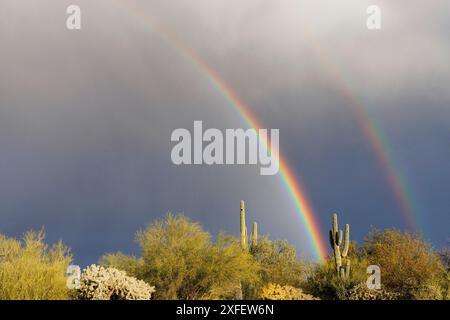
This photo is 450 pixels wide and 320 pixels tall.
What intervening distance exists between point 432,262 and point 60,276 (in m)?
32.4

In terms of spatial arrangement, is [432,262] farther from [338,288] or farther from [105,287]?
[105,287]

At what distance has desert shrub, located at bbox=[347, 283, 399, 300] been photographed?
37000 millimetres

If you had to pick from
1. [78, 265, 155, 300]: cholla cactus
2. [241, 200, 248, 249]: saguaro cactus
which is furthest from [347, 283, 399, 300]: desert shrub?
[78, 265, 155, 300]: cholla cactus

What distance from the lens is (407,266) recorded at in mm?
50406

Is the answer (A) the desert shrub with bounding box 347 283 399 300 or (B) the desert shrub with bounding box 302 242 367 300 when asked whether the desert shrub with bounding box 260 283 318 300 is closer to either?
(A) the desert shrub with bounding box 347 283 399 300

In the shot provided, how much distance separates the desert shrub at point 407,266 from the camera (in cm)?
4396

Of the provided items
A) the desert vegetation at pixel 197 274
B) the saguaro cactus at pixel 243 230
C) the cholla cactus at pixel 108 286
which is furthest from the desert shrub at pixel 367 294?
the cholla cactus at pixel 108 286

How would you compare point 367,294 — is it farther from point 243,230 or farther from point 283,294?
point 243,230

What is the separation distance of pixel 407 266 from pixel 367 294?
1449 centimetres

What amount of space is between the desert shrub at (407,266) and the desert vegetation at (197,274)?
0.28ft

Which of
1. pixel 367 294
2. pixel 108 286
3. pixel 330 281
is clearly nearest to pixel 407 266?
pixel 330 281
